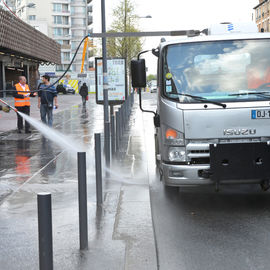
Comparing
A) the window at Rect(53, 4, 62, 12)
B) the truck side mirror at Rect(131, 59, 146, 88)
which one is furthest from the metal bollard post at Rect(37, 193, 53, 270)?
the window at Rect(53, 4, 62, 12)

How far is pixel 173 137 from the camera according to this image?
6039 millimetres

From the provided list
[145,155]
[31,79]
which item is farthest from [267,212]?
[31,79]

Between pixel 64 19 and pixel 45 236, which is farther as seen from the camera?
pixel 64 19

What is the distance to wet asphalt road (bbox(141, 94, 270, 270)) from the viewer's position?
4449 millimetres

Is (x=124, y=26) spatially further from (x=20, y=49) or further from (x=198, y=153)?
(x=198, y=153)

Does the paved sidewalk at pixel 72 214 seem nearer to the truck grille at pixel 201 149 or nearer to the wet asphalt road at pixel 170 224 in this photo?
the wet asphalt road at pixel 170 224

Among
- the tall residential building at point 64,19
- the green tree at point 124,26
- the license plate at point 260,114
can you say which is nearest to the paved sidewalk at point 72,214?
the license plate at point 260,114

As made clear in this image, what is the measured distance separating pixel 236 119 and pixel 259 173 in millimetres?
713

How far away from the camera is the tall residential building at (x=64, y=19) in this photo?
365ft

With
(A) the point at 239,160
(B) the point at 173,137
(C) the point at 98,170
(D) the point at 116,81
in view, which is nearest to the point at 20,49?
(D) the point at 116,81

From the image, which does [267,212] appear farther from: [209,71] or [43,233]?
[43,233]

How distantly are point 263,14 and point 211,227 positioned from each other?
10036 centimetres

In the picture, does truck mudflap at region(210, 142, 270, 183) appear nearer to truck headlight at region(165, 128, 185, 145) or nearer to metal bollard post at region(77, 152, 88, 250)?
truck headlight at region(165, 128, 185, 145)

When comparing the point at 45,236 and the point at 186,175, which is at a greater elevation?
the point at 45,236
